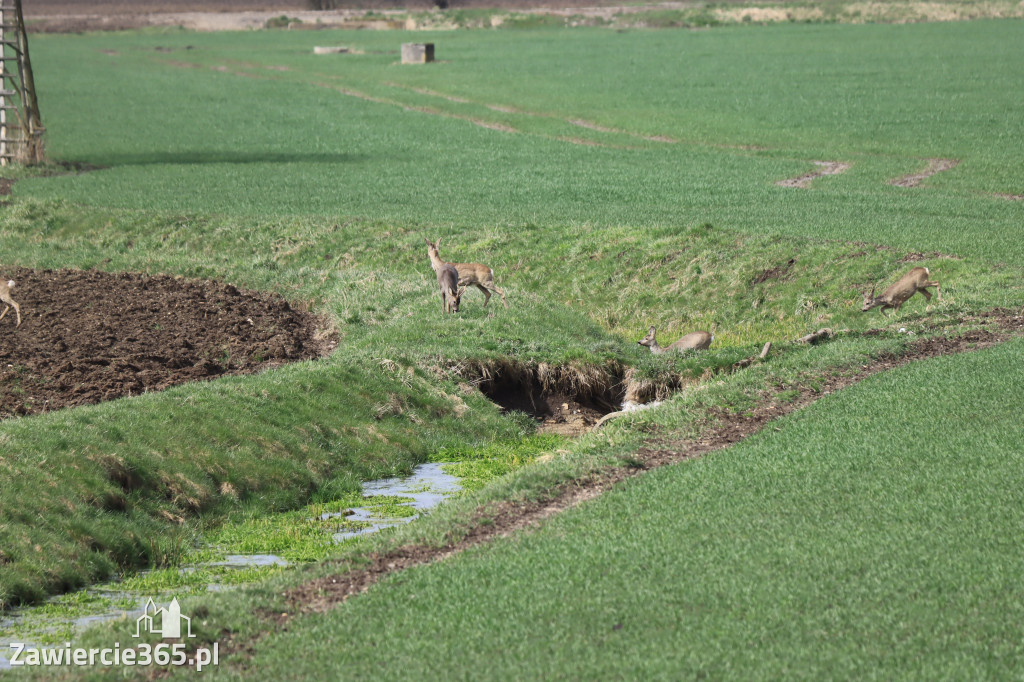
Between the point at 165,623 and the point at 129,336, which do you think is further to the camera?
the point at 129,336

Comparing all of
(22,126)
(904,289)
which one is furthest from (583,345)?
(22,126)

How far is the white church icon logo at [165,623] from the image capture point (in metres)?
9.28

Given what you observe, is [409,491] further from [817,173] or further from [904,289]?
[817,173]

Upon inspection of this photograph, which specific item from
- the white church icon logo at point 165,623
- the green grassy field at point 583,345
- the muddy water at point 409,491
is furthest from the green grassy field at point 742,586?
the muddy water at point 409,491

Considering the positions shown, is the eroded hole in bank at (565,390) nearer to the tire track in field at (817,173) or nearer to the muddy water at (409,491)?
the muddy water at (409,491)

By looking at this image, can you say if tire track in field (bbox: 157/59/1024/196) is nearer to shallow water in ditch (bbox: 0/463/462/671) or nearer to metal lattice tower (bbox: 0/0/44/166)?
metal lattice tower (bbox: 0/0/44/166)

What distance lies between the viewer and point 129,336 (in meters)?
20.2

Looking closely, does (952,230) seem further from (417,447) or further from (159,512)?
(159,512)

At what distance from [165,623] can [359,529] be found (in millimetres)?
4271

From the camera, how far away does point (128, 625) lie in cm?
958

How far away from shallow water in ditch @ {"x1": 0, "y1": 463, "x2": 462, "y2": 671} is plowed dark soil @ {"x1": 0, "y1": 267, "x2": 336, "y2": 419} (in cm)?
437

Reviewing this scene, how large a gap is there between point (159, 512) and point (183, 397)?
2.99 meters

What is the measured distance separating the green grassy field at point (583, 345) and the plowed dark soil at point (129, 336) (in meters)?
1.30

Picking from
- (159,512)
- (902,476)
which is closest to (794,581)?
(902,476)
